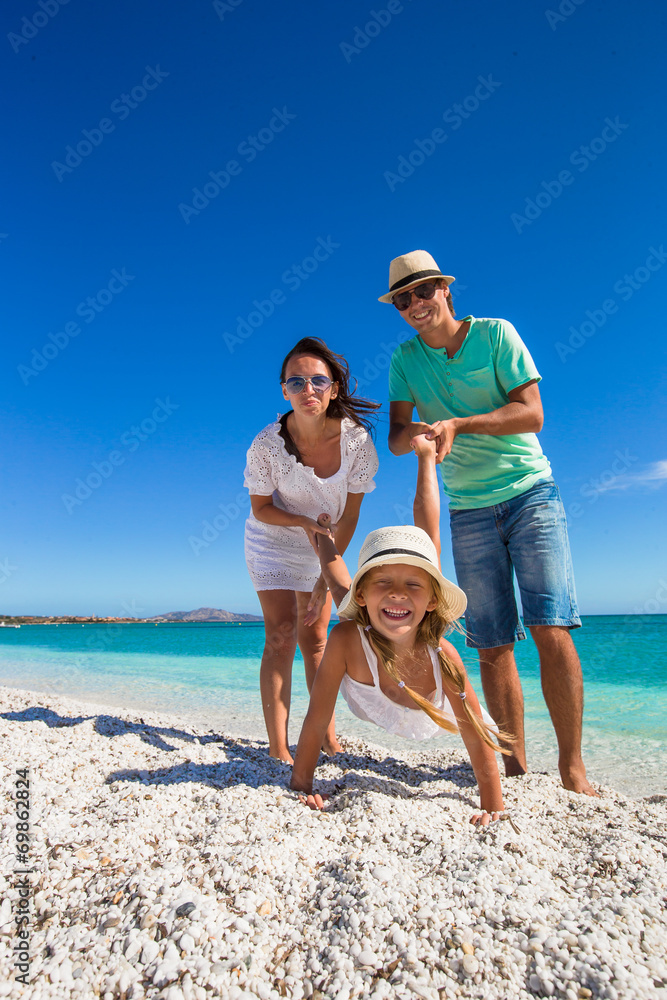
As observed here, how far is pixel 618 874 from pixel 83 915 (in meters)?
1.49

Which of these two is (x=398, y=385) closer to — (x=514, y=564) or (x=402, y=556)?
(x=514, y=564)

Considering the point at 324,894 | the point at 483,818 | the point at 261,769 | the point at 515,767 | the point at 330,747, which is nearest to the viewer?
the point at 324,894

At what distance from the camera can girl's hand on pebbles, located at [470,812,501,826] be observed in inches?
85.4

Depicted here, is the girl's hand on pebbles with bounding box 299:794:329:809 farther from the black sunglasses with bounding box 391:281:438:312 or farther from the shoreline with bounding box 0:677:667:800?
the black sunglasses with bounding box 391:281:438:312

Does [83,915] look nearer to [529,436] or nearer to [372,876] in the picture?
[372,876]

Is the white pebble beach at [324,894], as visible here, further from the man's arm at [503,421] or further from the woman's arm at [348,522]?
the man's arm at [503,421]

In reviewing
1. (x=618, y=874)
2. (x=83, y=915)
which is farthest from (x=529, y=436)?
(x=83, y=915)

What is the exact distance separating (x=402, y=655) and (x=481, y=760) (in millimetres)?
566

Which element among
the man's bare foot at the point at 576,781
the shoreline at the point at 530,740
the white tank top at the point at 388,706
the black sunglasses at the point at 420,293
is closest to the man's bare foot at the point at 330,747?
the shoreline at the point at 530,740

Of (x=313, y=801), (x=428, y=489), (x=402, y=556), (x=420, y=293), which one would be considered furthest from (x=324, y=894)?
(x=420, y=293)

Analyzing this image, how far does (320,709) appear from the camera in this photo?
252 cm

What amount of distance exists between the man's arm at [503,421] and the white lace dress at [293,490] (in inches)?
24.2

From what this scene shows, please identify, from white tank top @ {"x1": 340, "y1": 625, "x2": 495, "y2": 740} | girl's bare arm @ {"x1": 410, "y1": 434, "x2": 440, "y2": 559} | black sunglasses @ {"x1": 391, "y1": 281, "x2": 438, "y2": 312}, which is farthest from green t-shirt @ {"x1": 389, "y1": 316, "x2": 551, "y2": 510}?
white tank top @ {"x1": 340, "y1": 625, "x2": 495, "y2": 740}

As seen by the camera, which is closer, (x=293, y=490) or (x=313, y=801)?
(x=313, y=801)
